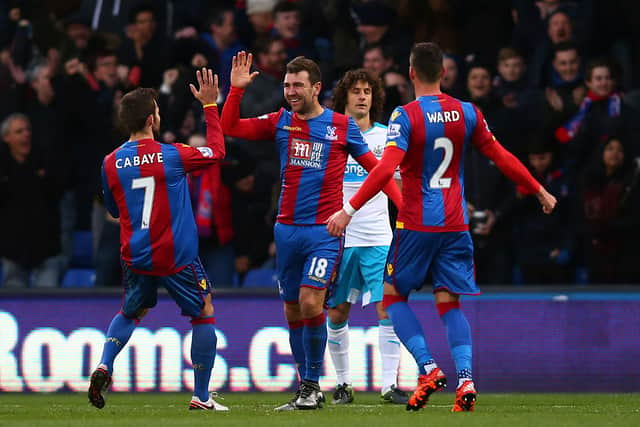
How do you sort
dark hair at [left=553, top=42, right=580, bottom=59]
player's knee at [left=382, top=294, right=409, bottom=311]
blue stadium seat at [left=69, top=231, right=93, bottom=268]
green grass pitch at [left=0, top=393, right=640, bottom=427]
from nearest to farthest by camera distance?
green grass pitch at [left=0, top=393, right=640, bottom=427]
player's knee at [left=382, top=294, right=409, bottom=311]
dark hair at [left=553, top=42, right=580, bottom=59]
blue stadium seat at [left=69, top=231, right=93, bottom=268]

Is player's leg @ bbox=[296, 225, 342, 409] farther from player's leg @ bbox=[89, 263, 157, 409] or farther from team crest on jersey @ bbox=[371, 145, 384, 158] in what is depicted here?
team crest on jersey @ bbox=[371, 145, 384, 158]

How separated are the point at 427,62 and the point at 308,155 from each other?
112 cm

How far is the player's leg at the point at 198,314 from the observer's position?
9.31 meters

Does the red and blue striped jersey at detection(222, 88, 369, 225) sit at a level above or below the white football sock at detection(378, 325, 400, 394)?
above

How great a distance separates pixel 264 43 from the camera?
15750 millimetres

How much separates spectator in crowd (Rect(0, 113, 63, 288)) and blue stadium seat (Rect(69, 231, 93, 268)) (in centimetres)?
45

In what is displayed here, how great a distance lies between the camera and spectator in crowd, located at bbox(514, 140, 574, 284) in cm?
1355

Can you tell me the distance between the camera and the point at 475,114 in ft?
30.0

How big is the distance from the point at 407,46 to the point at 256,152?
2.22 m

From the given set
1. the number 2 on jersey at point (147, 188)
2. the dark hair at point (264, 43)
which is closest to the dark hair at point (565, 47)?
the dark hair at point (264, 43)

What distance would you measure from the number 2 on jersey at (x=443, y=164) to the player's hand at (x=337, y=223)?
723mm

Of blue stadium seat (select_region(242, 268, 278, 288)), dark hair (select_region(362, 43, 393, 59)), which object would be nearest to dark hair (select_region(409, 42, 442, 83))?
blue stadium seat (select_region(242, 268, 278, 288))

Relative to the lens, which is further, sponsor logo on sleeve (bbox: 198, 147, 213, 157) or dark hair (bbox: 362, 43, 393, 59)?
dark hair (bbox: 362, 43, 393, 59)

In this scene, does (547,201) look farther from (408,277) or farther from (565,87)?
(565,87)
